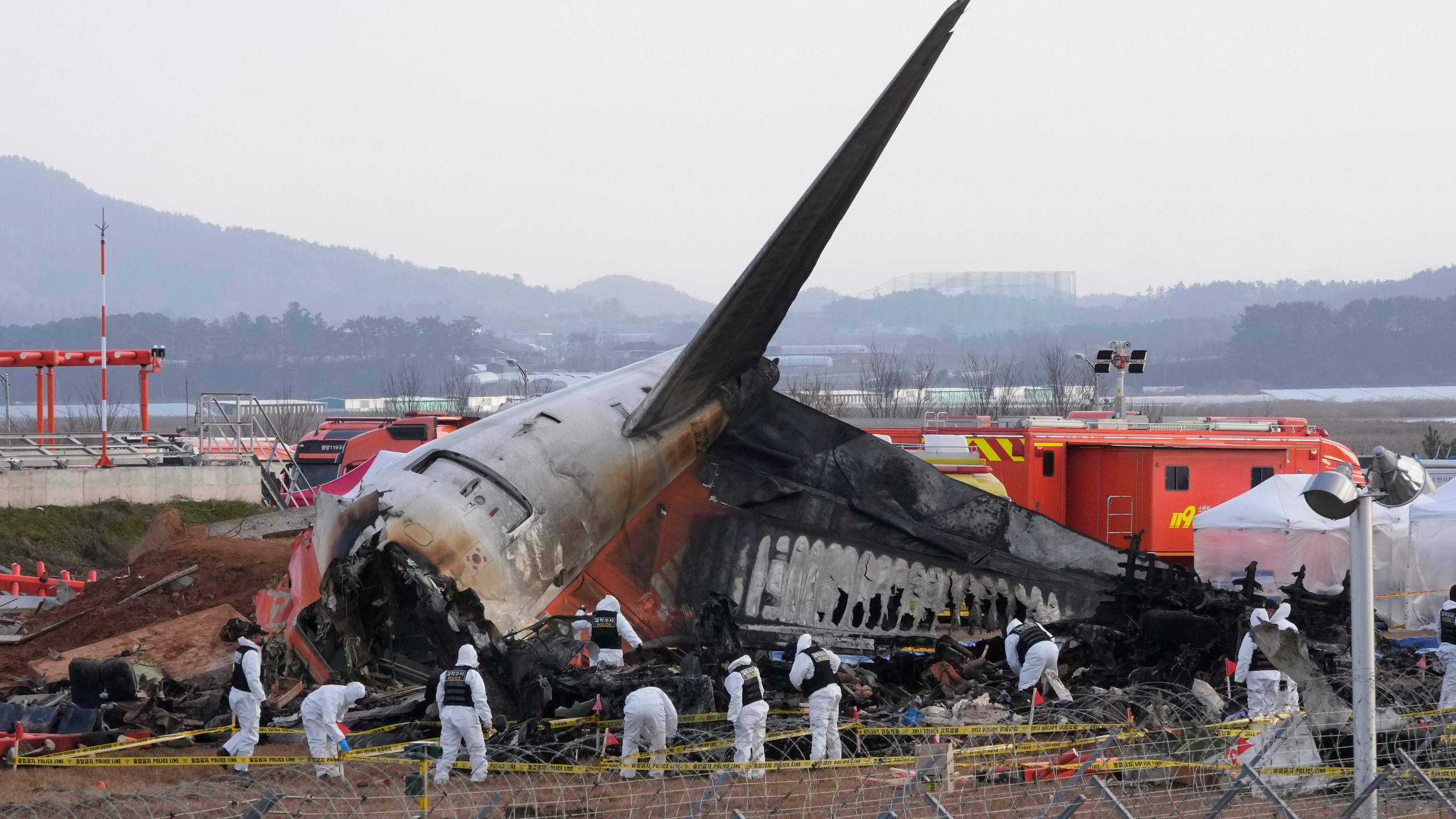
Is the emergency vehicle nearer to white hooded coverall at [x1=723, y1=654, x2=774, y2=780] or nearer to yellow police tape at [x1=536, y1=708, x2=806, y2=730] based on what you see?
yellow police tape at [x1=536, y1=708, x2=806, y2=730]

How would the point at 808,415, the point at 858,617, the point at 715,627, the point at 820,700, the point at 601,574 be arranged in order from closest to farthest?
1. the point at 820,700
2. the point at 715,627
3. the point at 601,574
4. the point at 858,617
5. the point at 808,415

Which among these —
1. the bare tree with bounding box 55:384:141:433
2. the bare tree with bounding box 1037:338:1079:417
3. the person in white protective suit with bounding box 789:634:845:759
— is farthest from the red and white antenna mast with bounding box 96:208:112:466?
the bare tree with bounding box 55:384:141:433

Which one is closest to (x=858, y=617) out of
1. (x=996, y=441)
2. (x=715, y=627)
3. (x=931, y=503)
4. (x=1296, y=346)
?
(x=931, y=503)

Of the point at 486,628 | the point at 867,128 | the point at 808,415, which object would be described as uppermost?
the point at 867,128

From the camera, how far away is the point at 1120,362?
33.5 metres

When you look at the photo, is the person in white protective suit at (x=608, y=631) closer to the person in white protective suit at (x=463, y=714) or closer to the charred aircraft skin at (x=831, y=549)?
the charred aircraft skin at (x=831, y=549)

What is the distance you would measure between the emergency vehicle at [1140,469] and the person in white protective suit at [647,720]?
1631cm

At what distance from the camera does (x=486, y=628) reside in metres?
13.1

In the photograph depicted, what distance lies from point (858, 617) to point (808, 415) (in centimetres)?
298

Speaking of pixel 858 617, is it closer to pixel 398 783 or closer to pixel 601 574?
pixel 601 574

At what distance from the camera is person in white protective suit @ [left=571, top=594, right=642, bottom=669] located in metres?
14.4

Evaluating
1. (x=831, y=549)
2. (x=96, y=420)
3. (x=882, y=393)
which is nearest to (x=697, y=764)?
(x=831, y=549)

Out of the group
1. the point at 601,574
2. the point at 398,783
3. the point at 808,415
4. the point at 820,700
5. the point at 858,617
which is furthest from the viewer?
the point at 808,415

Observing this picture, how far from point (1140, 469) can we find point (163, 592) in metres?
19.4
